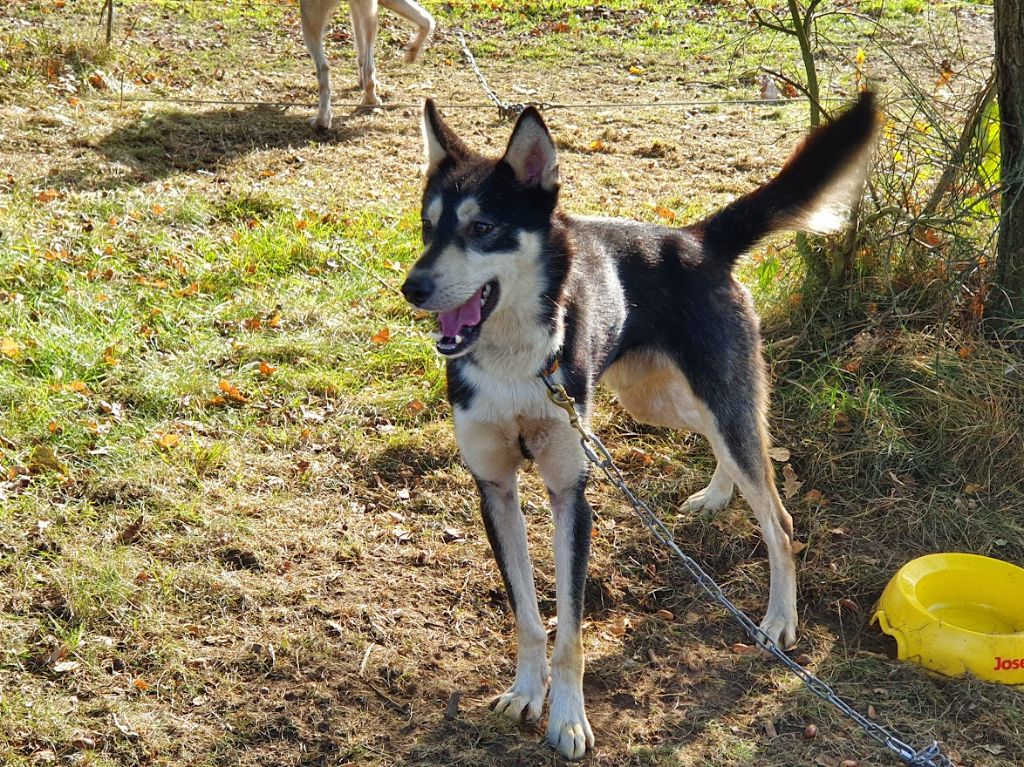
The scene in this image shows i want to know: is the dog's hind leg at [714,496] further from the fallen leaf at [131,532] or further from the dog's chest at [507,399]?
the fallen leaf at [131,532]

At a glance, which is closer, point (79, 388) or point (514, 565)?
point (514, 565)

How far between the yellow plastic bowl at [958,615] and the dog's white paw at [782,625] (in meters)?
0.32

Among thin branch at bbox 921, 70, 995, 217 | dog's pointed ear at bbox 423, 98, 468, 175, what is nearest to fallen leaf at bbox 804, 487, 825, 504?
thin branch at bbox 921, 70, 995, 217

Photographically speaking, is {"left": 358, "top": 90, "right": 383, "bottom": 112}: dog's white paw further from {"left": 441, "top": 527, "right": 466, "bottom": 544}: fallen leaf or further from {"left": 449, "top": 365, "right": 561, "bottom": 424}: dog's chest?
{"left": 449, "top": 365, "right": 561, "bottom": 424}: dog's chest

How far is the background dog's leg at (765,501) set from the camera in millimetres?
3818

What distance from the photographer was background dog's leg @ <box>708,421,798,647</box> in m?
3.82

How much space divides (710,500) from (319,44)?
6574mm

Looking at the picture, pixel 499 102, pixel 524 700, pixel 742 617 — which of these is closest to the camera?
pixel 742 617

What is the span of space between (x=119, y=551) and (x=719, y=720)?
8.05ft

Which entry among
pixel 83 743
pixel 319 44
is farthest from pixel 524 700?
pixel 319 44

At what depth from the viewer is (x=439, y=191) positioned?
3.29 m

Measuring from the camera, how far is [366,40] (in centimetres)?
957

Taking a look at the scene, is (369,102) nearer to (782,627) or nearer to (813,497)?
(813,497)

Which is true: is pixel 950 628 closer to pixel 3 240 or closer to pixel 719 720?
pixel 719 720
